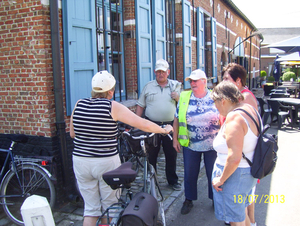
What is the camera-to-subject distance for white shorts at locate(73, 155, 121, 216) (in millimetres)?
2713

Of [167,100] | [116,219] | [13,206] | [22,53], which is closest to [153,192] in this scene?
[116,219]

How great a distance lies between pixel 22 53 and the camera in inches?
164

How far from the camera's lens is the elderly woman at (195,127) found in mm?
3725

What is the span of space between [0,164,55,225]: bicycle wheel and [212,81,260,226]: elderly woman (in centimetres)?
225

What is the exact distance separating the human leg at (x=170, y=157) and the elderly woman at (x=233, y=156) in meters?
Result: 2.00

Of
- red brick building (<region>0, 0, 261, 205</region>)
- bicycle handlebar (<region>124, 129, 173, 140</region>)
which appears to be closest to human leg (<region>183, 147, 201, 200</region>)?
bicycle handlebar (<region>124, 129, 173, 140</region>)

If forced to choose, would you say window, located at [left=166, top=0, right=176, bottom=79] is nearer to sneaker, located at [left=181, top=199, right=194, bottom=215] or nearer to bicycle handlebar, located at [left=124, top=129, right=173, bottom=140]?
sneaker, located at [left=181, top=199, right=194, bottom=215]

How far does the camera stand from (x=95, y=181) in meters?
2.82

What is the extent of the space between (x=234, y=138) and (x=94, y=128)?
117cm

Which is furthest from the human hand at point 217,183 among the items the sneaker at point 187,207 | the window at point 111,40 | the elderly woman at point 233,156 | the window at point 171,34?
the window at point 171,34

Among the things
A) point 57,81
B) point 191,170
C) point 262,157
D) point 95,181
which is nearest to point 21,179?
point 57,81

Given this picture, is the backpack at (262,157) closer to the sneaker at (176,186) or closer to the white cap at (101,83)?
the white cap at (101,83)

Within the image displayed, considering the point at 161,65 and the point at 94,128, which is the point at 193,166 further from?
the point at 94,128

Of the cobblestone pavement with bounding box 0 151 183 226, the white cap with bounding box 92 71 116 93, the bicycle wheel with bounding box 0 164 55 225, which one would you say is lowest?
the cobblestone pavement with bounding box 0 151 183 226
